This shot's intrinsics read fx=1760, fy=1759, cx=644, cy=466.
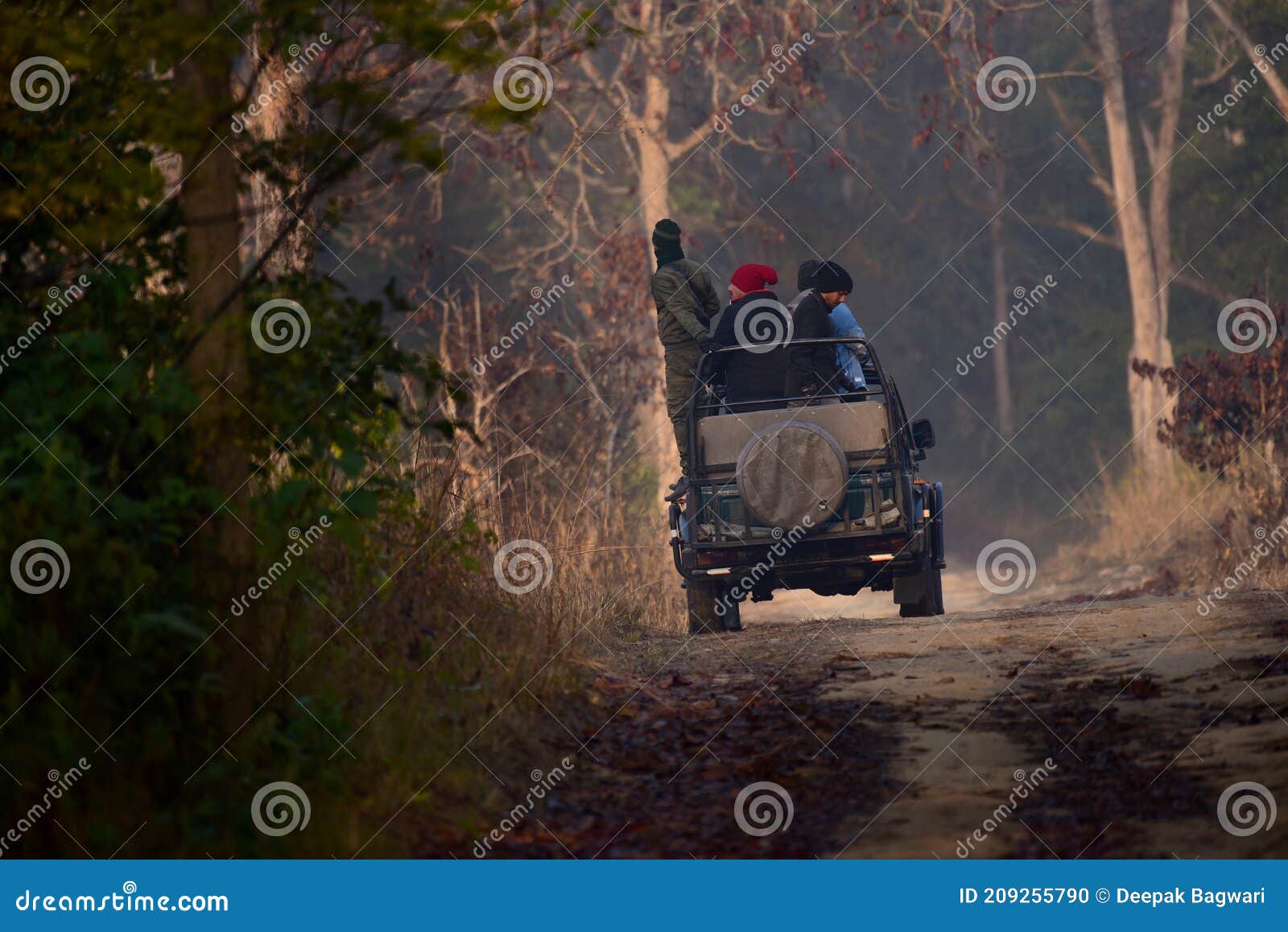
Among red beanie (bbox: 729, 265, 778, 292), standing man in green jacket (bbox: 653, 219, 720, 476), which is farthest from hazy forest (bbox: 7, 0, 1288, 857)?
red beanie (bbox: 729, 265, 778, 292)

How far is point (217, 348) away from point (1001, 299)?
33974mm

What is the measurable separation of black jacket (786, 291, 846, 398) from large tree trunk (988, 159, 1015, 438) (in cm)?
2621

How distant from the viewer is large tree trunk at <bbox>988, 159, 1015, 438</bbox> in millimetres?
38312

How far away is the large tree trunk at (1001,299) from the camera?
126 feet

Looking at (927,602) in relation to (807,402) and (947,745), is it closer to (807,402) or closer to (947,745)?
(807,402)

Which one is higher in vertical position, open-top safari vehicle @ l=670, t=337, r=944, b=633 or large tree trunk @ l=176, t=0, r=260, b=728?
open-top safari vehicle @ l=670, t=337, r=944, b=633

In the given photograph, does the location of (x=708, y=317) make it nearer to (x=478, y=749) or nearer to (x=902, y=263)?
(x=478, y=749)

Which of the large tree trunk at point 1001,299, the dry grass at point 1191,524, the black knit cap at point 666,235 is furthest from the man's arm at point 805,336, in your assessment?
the large tree trunk at point 1001,299

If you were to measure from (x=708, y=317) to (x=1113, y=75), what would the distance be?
15.0 metres

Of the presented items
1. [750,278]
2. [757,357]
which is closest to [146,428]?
[757,357]

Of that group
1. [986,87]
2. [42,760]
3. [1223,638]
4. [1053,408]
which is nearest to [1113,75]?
[986,87]

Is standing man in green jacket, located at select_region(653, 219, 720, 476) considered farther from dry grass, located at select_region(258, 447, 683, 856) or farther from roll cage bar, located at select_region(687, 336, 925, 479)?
dry grass, located at select_region(258, 447, 683, 856)

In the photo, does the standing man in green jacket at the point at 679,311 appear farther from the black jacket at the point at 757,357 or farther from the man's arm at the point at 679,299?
the black jacket at the point at 757,357

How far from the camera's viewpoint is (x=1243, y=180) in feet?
100
